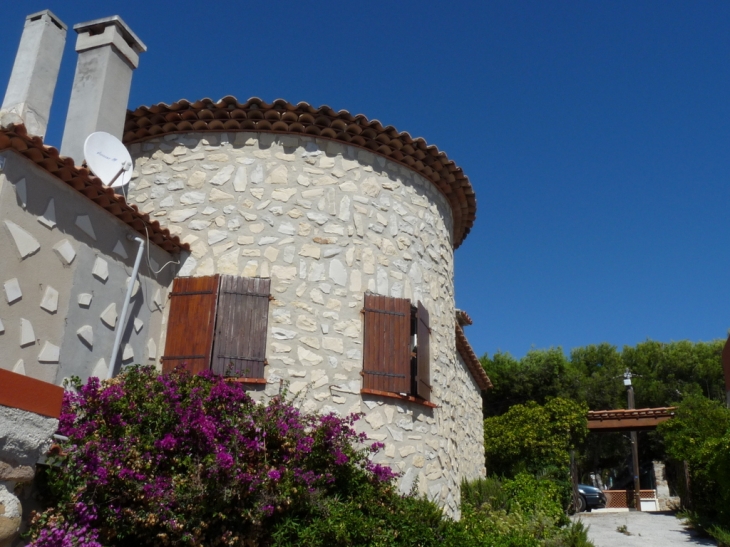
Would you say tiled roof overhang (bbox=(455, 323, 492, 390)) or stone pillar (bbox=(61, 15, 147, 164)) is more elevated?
stone pillar (bbox=(61, 15, 147, 164))

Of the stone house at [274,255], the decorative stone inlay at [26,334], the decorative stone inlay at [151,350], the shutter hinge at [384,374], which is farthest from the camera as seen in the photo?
the shutter hinge at [384,374]

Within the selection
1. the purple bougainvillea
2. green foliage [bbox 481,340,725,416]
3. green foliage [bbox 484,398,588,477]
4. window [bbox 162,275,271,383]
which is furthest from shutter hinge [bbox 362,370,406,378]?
green foliage [bbox 481,340,725,416]

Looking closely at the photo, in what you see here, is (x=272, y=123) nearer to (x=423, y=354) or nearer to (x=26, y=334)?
(x=423, y=354)

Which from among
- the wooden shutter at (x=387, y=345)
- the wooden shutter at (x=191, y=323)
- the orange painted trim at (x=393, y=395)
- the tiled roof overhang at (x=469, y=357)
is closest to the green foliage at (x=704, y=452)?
the tiled roof overhang at (x=469, y=357)

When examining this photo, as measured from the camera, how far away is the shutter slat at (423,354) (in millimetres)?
8312

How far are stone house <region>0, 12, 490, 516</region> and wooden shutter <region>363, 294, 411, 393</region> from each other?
Answer: 1 cm

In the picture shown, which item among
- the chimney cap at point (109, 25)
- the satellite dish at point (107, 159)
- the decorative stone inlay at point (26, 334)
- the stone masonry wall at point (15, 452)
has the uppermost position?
the chimney cap at point (109, 25)

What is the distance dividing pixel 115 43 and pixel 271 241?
3105 mm

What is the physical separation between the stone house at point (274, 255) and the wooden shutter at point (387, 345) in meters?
0.01

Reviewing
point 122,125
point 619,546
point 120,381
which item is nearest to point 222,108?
point 122,125

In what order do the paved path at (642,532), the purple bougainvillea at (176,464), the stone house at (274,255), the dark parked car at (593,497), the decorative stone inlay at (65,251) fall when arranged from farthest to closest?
the dark parked car at (593,497), the paved path at (642,532), the stone house at (274,255), the decorative stone inlay at (65,251), the purple bougainvillea at (176,464)

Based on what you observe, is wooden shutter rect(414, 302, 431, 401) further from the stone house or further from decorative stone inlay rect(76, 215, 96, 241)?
decorative stone inlay rect(76, 215, 96, 241)

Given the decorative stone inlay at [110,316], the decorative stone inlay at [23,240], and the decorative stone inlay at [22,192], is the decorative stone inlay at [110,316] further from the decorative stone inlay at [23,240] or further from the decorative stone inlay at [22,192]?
the decorative stone inlay at [22,192]

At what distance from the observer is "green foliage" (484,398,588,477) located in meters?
18.0
